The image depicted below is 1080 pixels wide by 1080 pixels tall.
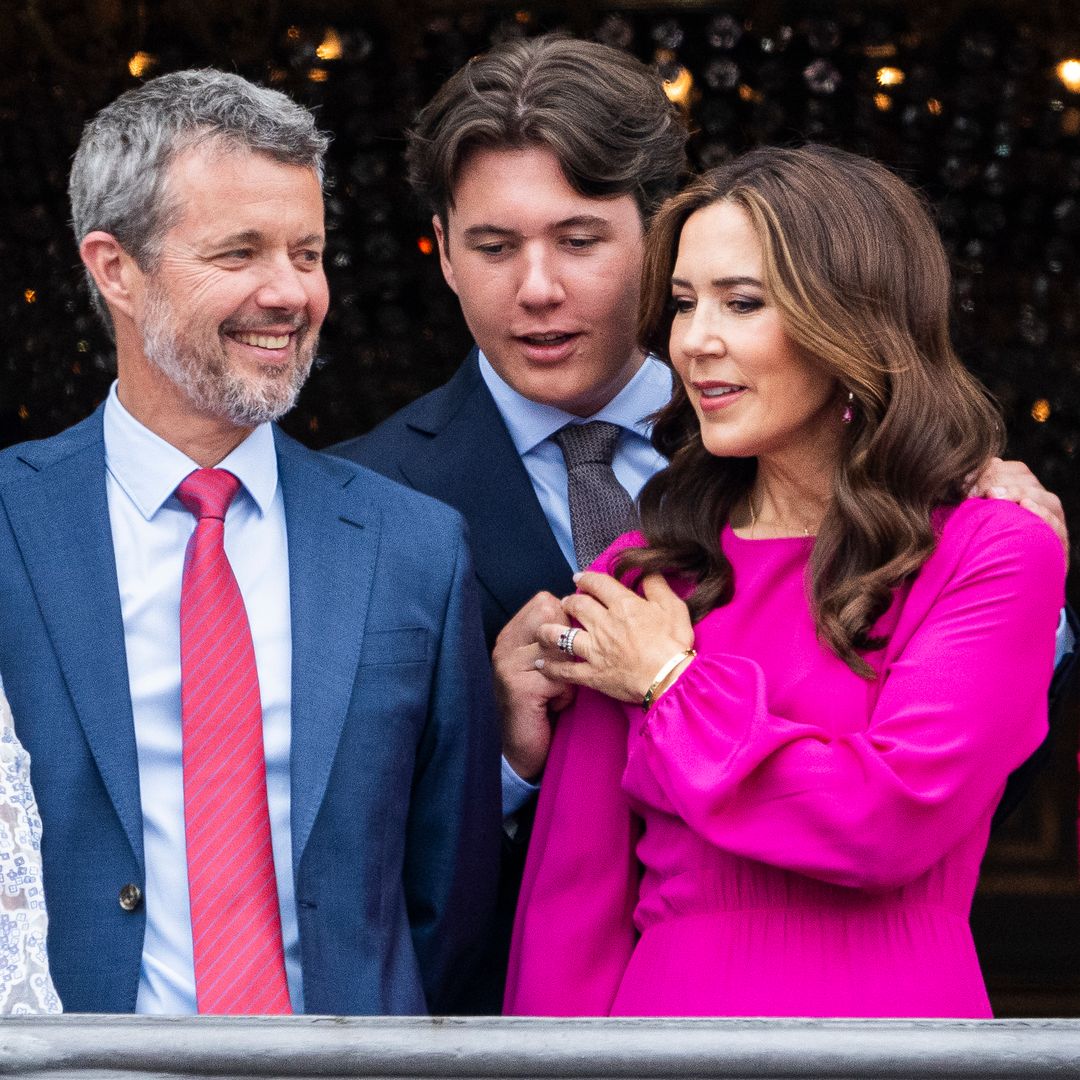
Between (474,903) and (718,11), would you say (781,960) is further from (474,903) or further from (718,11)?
(718,11)

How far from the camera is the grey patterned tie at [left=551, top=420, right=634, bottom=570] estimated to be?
2.24m

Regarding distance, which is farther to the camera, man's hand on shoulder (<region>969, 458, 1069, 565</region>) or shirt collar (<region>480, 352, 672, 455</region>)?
shirt collar (<region>480, 352, 672, 455</region>)

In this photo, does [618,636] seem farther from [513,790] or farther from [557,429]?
[557,429]

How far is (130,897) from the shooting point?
5.73 feet

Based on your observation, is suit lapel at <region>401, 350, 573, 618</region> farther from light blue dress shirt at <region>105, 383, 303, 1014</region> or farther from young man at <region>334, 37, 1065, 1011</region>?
light blue dress shirt at <region>105, 383, 303, 1014</region>

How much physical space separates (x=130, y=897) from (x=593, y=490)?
31.0 inches

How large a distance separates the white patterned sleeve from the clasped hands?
25.0 inches

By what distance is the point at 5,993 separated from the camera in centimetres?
136

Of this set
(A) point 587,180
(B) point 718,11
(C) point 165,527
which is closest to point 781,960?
(C) point 165,527

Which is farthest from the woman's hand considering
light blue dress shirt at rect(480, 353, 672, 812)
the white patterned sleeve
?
the white patterned sleeve

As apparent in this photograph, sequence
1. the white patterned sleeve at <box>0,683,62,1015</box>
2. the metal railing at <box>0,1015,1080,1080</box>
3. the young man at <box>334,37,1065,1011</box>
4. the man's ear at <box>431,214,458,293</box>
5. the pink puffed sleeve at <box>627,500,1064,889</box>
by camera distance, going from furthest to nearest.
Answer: the man's ear at <box>431,214,458,293</box> < the young man at <box>334,37,1065,1011</box> < the pink puffed sleeve at <box>627,500,1064,889</box> < the white patterned sleeve at <box>0,683,62,1015</box> < the metal railing at <box>0,1015,1080,1080</box>

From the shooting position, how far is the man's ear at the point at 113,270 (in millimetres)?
1942

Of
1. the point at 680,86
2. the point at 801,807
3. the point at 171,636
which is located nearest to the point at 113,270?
the point at 171,636

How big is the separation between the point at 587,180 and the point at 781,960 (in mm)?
953
